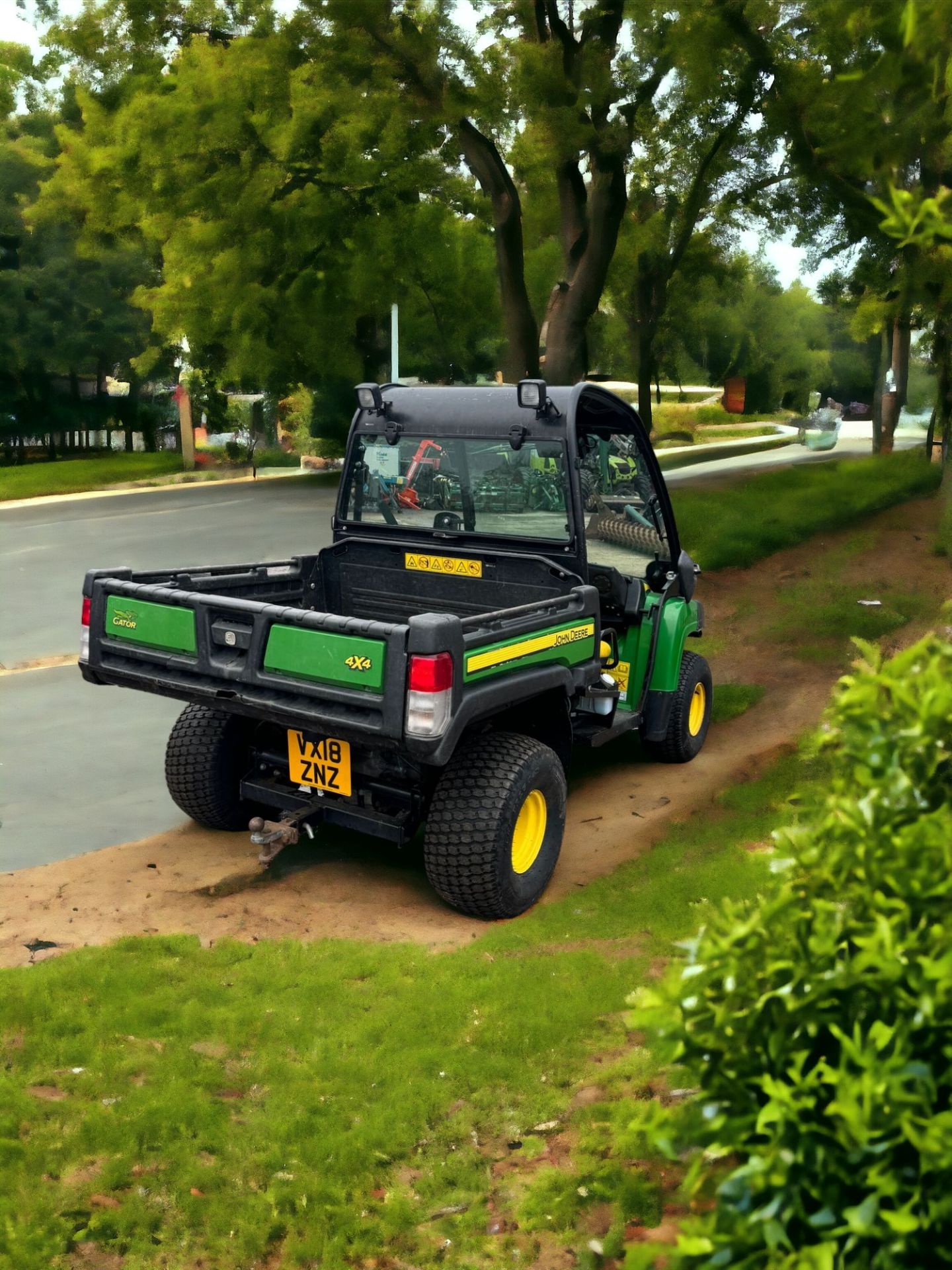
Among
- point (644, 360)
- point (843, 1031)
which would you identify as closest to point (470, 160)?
point (644, 360)

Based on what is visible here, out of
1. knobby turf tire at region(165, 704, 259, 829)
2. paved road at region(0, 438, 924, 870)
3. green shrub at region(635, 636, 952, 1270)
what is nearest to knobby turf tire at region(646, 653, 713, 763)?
knobby turf tire at region(165, 704, 259, 829)

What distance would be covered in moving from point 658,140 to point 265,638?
60.1 feet

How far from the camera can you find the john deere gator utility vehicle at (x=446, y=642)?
5801mm

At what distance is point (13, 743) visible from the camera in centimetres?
946

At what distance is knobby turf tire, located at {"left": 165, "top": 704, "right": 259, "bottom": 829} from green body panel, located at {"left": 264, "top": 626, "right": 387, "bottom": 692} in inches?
55.1

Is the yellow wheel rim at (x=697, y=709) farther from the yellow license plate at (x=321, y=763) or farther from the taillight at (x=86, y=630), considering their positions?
the taillight at (x=86, y=630)

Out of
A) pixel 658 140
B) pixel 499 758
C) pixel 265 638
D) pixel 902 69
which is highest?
pixel 658 140

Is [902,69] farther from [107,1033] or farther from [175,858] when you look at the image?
[175,858]

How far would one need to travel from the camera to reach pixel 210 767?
7.18m

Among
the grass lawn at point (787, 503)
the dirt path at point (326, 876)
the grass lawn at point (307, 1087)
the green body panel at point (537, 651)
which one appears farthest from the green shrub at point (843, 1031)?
the grass lawn at point (787, 503)

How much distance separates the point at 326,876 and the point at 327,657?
1.50 metres

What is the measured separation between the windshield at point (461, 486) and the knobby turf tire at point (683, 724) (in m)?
1.62

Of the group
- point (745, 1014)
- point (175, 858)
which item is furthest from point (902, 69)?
point (175, 858)

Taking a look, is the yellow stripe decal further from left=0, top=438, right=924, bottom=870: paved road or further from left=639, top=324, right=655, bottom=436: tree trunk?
left=639, top=324, right=655, bottom=436: tree trunk
